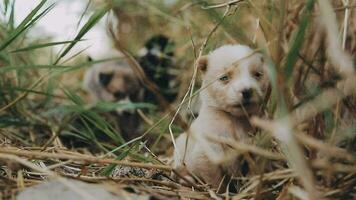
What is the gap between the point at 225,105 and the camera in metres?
2.56

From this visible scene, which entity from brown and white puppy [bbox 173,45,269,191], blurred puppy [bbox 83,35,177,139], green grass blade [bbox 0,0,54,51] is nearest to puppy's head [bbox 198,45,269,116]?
brown and white puppy [bbox 173,45,269,191]

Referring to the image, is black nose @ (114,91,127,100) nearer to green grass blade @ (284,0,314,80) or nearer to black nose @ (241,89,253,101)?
black nose @ (241,89,253,101)

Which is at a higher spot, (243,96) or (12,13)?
(12,13)

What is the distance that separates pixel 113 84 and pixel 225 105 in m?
3.33

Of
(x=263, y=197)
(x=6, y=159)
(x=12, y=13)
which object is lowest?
(x=263, y=197)

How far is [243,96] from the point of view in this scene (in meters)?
2.44

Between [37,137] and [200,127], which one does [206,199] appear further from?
[37,137]

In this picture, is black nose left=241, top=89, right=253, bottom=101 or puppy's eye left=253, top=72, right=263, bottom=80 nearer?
black nose left=241, top=89, right=253, bottom=101

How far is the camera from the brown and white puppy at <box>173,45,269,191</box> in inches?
96.0

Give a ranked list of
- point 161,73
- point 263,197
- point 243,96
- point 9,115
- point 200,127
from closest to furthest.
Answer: point 263,197 → point 243,96 → point 200,127 → point 9,115 → point 161,73

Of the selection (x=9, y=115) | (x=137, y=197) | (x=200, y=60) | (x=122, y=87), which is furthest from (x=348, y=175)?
(x=122, y=87)

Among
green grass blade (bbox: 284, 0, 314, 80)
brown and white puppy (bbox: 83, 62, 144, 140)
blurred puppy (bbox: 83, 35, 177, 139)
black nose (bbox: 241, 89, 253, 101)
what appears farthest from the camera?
brown and white puppy (bbox: 83, 62, 144, 140)

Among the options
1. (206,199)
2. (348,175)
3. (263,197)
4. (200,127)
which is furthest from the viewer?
(200,127)

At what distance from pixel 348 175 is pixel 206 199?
0.53 meters
